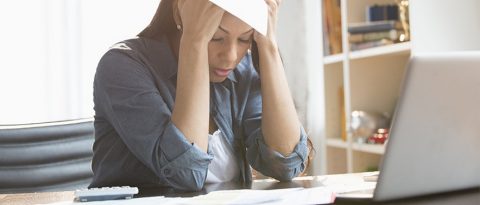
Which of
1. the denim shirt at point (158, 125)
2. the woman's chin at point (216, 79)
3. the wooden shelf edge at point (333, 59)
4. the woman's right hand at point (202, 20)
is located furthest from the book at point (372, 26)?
the woman's right hand at point (202, 20)

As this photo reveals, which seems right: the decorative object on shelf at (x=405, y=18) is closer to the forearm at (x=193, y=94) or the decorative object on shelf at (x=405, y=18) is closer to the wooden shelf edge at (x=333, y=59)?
the wooden shelf edge at (x=333, y=59)

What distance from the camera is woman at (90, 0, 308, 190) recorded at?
3.32 feet

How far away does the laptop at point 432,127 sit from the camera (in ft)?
2.03

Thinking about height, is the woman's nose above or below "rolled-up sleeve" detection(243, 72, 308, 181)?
above

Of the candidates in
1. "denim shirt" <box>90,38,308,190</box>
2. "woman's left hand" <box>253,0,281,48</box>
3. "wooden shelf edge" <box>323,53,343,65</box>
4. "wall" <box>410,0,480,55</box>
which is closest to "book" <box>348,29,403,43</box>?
"wooden shelf edge" <box>323,53,343,65</box>

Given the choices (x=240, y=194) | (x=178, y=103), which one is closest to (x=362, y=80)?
(x=178, y=103)

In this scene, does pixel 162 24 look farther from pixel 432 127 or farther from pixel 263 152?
pixel 432 127

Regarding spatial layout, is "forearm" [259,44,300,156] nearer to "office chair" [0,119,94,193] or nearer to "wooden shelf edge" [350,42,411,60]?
"office chair" [0,119,94,193]

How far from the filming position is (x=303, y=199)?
715mm

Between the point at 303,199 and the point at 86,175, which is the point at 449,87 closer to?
the point at 303,199

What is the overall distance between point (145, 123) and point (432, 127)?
529mm

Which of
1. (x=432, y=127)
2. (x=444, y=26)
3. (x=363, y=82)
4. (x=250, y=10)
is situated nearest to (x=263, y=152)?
(x=250, y=10)

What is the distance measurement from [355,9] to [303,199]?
174 centimetres

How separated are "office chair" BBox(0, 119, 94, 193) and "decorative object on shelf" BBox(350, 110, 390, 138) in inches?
44.7
